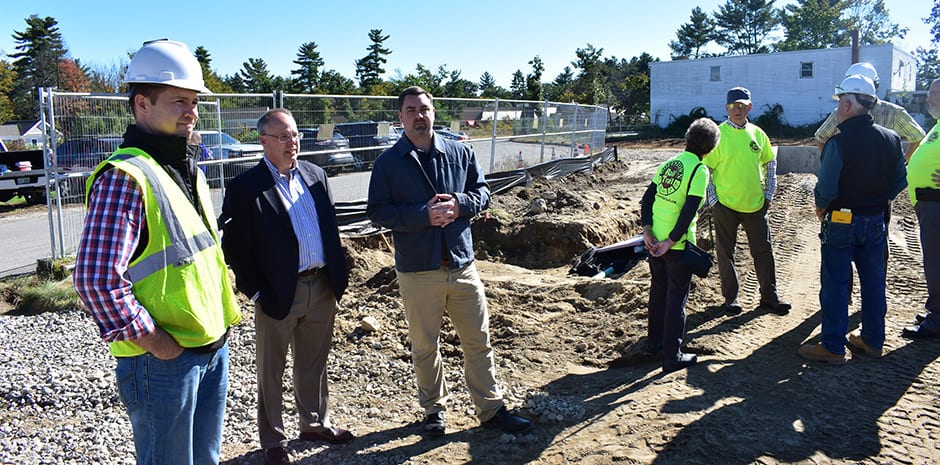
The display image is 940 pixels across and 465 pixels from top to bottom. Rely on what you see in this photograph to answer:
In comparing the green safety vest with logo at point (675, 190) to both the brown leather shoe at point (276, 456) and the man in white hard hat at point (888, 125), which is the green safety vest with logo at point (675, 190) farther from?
the brown leather shoe at point (276, 456)

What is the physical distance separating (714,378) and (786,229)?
635 centimetres

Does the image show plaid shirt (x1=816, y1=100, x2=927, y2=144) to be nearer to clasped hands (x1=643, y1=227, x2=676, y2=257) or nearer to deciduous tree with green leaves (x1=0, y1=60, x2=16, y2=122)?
clasped hands (x1=643, y1=227, x2=676, y2=257)

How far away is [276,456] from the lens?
155 inches

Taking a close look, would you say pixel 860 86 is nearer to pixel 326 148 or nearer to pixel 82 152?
pixel 326 148

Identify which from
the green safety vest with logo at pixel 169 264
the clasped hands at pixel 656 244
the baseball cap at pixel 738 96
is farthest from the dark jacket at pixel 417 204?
the baseball cap at pixel 738 96

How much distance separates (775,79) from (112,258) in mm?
46860

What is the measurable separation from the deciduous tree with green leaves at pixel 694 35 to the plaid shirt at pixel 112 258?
8814 cm

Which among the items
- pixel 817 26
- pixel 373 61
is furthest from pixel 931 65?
pixel 373 61

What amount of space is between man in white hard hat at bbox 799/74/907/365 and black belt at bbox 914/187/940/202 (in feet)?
2.46

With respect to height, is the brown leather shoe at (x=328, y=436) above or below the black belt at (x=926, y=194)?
below

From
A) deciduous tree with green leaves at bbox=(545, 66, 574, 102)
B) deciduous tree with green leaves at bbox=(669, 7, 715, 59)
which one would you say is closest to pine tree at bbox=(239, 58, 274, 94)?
deciduous tree with green leaves at bbox=(545, 66, 574, 102)

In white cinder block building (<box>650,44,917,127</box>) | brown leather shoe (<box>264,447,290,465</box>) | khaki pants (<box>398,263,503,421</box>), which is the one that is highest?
white cinder block building (<box>650,44,917,127</box>)

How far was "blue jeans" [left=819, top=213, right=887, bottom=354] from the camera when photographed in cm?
490

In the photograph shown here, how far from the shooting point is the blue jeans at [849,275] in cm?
490
